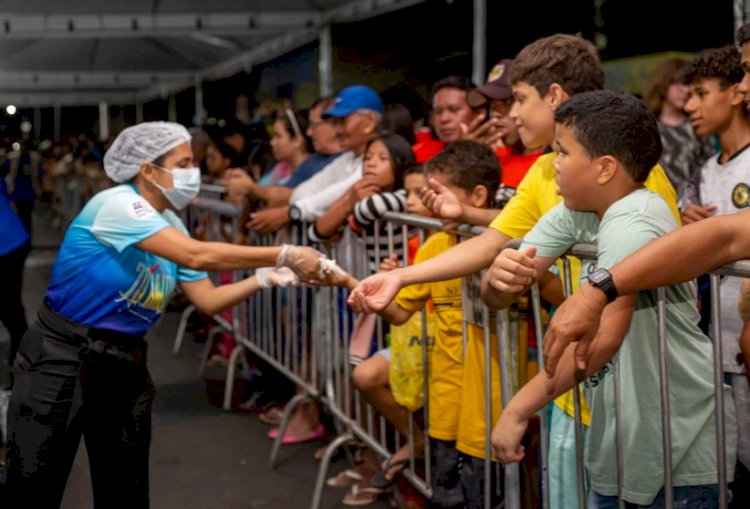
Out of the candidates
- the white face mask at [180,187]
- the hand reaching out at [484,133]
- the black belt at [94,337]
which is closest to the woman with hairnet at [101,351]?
the black belt at [94,337]

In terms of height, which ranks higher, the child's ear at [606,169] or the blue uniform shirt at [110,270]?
the child's ear at [606,169]

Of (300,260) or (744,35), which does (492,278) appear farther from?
(300,260)

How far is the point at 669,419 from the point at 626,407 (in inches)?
5.1

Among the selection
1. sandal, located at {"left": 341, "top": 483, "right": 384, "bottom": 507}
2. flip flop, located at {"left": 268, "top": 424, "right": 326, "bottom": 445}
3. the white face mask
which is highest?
the white face mask

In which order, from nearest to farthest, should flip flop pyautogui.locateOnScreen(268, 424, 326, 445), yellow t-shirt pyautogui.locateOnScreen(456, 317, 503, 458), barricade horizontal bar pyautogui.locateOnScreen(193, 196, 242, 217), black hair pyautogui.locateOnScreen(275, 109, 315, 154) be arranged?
yellow t-shirt pyautogui.locateOnScreen(456, 317, 503, 458) → flip flop pyautogui.locateOnScreen(268, 424, 326, 445) → black hair pyautogui.locateOnScreen(275, 109, 315, 154) → barricade horizontal bar pyautogui.locateOnScreen(193, 196, 242, 217)

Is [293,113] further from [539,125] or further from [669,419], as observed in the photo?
[669,419]

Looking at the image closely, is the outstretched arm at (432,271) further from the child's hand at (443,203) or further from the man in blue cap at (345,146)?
the man in blue cap at (345,146)

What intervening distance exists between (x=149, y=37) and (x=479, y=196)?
37.4 ft

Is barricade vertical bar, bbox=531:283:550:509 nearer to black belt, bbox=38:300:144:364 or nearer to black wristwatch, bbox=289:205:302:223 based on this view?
black belt, bbox=38:300:144:364

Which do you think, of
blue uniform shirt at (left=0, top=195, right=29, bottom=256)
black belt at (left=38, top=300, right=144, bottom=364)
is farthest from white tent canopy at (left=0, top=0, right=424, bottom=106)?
black belt at (left=38, top=300, right=144, bottom=364)

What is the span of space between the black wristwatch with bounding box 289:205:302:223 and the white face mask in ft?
4.97

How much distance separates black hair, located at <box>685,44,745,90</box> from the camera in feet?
13.1

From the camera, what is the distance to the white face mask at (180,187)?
13.6 ft

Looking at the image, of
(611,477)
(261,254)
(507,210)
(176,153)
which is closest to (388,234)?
(261,254)
